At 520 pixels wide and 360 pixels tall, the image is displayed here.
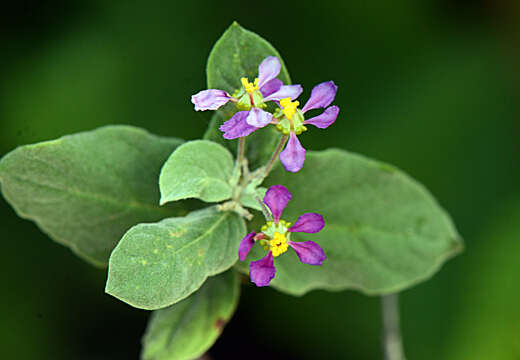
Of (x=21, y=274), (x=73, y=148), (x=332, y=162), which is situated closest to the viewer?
(x=73, y=148)

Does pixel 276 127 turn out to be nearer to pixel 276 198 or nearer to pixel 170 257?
pixel 276 198

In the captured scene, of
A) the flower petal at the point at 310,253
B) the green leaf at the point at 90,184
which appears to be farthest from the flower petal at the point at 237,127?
the green leaf at the point at 90,184

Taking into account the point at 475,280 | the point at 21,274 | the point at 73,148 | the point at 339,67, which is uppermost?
the point at 73,148

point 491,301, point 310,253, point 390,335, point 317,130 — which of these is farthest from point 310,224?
point 491,301

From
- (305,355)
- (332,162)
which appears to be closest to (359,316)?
(305,355)

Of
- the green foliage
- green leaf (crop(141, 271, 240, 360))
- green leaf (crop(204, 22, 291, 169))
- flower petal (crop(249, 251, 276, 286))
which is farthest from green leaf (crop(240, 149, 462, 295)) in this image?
the green foliage

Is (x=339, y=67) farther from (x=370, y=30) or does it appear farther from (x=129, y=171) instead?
(x=129, y=171)
